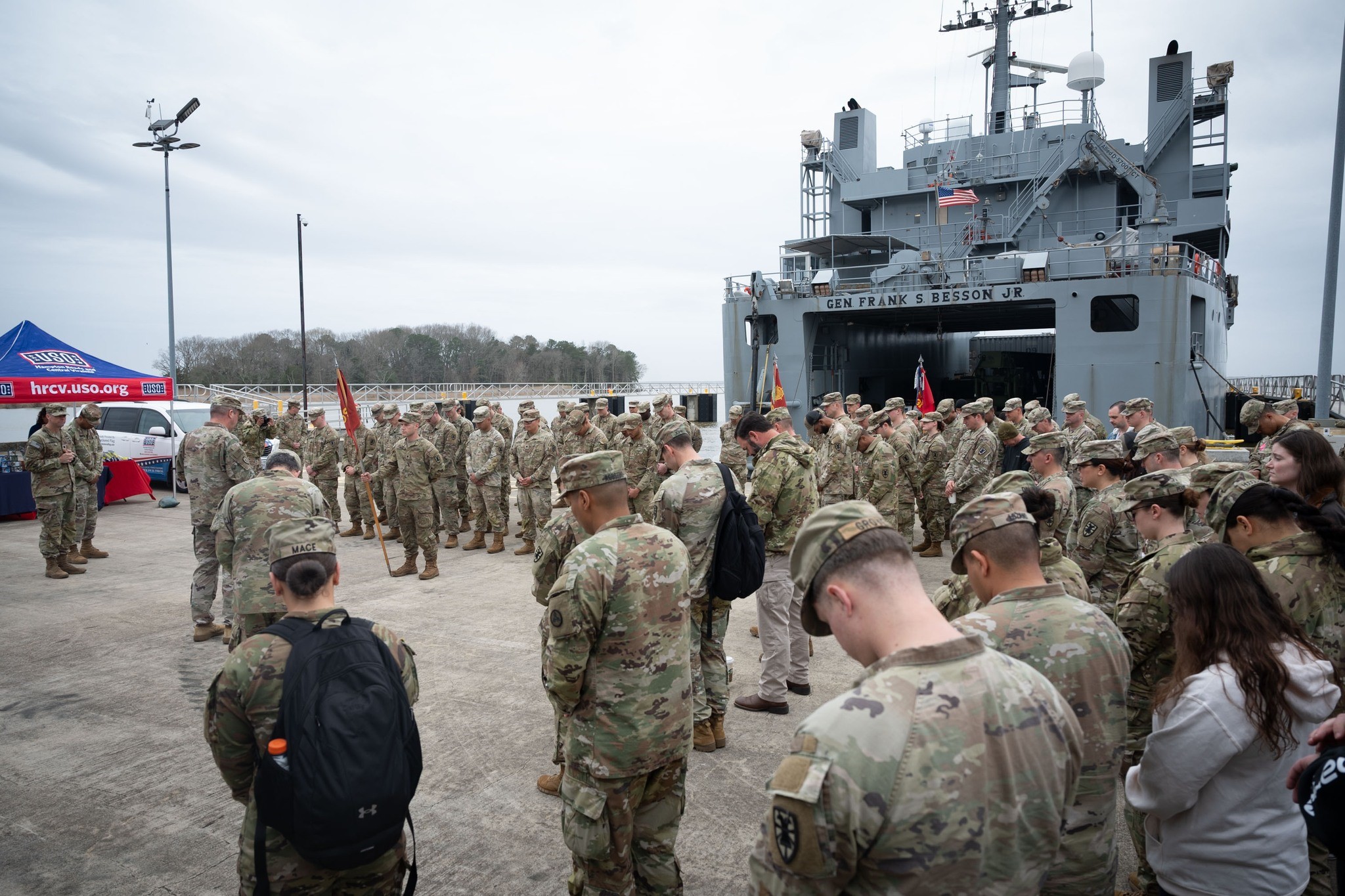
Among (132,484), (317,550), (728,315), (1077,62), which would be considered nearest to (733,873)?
(317,550)

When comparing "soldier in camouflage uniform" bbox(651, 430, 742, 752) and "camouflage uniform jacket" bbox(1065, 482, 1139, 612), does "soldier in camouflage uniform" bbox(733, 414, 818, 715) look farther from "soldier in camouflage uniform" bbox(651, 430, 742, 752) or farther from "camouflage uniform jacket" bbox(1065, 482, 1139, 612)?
"camouflage uniform jacket" bbox(1065, 482, 1139, 612)

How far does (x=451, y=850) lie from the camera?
3.26 m

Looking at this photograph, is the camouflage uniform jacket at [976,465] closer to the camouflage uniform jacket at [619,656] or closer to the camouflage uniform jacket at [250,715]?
the camouflage uniform jacket at [619,656]

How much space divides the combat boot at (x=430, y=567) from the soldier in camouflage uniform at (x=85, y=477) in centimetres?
402

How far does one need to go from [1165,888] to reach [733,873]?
154 centimetres

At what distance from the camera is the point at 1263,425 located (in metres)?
6.41

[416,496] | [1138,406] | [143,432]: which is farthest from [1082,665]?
[143,432]

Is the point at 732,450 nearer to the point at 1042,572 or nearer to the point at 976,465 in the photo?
the point at 976,465

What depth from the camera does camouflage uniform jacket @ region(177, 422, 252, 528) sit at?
6527mm

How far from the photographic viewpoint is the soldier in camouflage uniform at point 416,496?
812 centimetres

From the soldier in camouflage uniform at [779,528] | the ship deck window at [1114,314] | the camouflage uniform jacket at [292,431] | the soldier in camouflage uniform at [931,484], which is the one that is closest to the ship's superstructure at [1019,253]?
the ship deck window at [1114,314]

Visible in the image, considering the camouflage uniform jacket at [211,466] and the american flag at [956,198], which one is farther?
the american flag at [956,198]

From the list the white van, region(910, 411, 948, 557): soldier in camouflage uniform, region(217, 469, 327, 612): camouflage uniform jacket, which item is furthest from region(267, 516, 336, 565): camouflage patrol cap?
the white van

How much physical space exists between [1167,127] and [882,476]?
16832 mm
